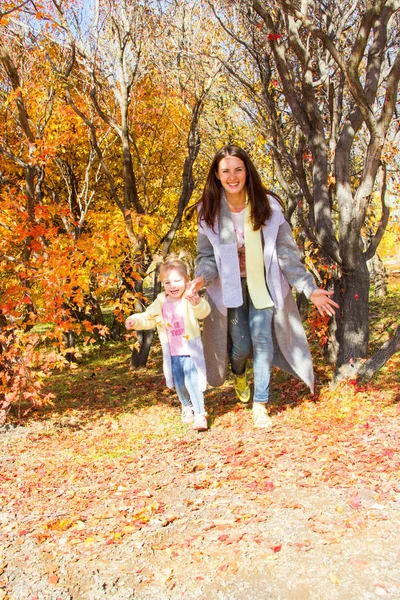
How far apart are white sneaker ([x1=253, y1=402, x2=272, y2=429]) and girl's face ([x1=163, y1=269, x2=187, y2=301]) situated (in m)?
1.09

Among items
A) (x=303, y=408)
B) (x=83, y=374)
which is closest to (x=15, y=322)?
(x=303, y=408)

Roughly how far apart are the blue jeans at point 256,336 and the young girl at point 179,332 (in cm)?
31

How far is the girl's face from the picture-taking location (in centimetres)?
457

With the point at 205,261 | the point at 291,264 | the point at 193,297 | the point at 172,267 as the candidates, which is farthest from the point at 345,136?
the point at 193,297

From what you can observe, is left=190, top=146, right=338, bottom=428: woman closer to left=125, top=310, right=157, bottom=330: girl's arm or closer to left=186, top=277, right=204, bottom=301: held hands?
left=186, top=277, right=204, bottom=301: held hands

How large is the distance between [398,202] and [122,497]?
8.11 meters

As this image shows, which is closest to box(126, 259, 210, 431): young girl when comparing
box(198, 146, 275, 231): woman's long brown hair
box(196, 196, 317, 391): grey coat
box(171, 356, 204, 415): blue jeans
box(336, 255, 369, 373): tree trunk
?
box(171, 356, 204, 415): blue jeans

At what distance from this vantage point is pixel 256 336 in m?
4.38

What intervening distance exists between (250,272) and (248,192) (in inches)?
23.4

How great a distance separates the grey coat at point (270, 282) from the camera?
13.9ft

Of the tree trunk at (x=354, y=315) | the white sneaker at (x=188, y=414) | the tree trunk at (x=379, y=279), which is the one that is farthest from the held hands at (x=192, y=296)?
the tree trunk at (x=379, y=279)

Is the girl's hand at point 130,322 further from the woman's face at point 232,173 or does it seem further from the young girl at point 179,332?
the woman's face at point 232,173

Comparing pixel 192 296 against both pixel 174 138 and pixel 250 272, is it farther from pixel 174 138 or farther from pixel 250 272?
pixel 174 138

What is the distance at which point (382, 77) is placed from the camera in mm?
7164
